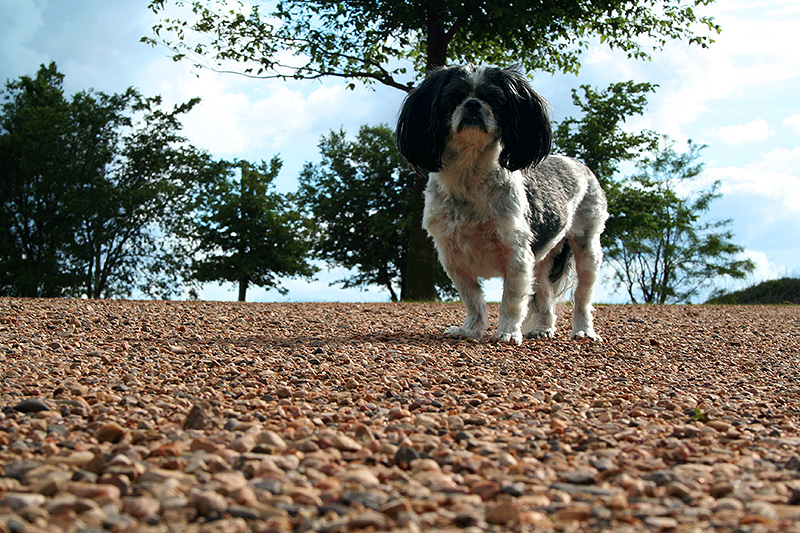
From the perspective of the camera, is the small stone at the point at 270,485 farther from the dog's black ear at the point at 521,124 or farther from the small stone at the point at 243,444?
the dog's black ear at the point at 521,124

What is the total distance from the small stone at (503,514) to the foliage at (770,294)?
806 inches

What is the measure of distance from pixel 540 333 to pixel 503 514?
510 centimetres

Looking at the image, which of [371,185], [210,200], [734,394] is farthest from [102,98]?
[734,394]

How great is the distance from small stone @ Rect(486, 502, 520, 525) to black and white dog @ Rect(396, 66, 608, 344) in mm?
4054

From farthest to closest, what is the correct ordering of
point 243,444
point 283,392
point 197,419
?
point 283,392 → point 197,419 → point 243,444

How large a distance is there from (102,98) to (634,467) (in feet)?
94.0

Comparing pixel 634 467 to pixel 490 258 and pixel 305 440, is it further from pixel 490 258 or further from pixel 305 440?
pixel 490 258

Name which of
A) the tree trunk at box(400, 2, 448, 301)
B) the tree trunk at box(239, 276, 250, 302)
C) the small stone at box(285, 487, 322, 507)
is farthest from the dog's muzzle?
the tree trunk at box(239, 276, 250, 302)

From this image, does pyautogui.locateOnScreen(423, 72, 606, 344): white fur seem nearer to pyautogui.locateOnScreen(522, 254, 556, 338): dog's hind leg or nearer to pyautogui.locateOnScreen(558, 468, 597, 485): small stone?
pyautogui.locateOnScreen(522, 254, 556, 338): dog's hind leg

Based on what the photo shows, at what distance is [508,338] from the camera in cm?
Result: 599

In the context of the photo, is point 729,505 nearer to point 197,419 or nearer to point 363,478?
point 363,478

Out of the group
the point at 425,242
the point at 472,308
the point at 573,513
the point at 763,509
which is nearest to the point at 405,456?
the point at 573,513

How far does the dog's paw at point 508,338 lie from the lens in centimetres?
598

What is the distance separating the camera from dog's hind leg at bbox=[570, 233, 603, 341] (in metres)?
7.14
